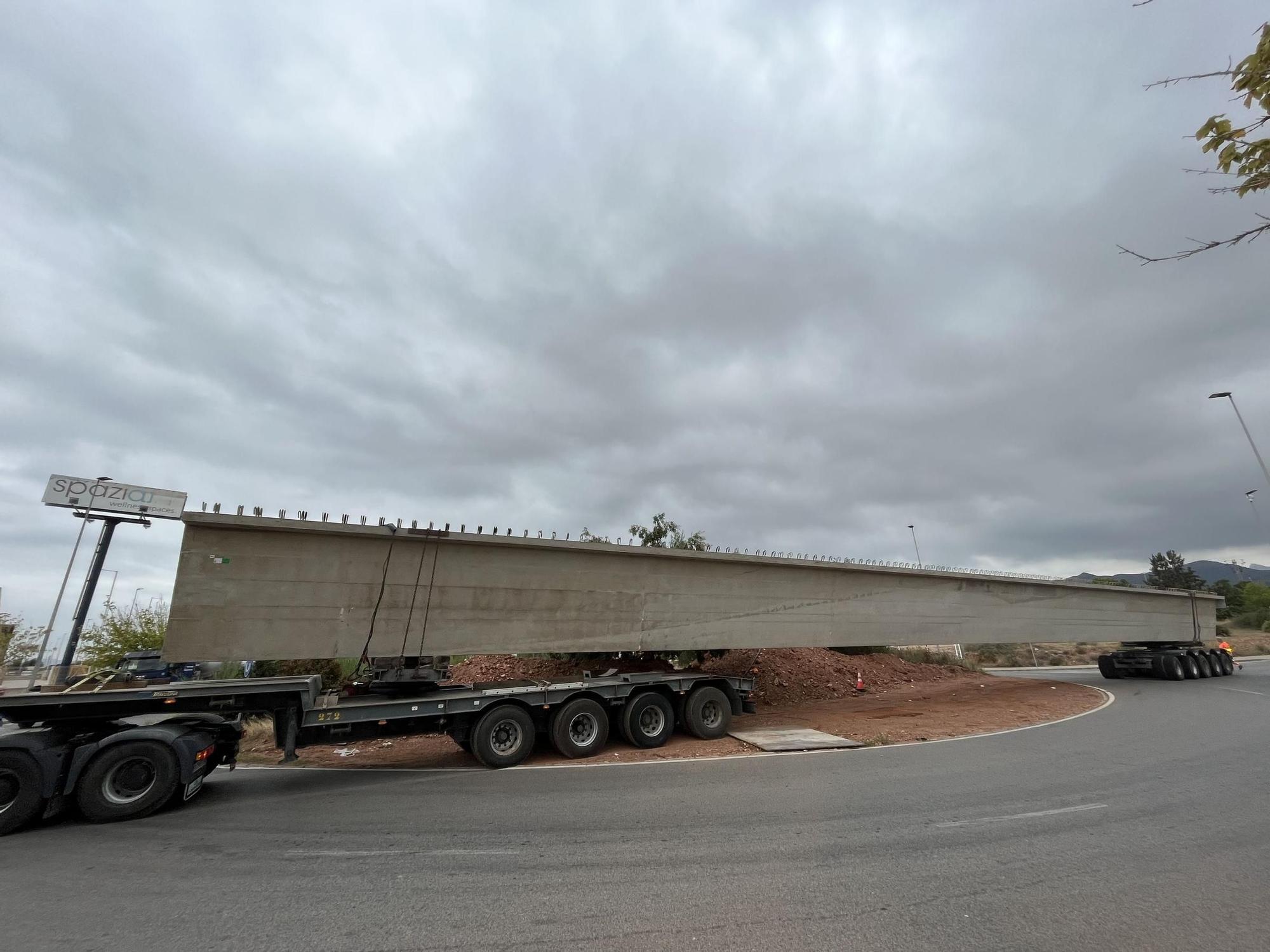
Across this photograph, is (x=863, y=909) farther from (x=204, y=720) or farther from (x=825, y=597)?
(x=825, y=597)

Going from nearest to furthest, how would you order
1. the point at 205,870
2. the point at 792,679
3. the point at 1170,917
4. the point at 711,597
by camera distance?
the point at 1170,917 < the point at 205,870 < the point at 711,597 < the point at 792,679

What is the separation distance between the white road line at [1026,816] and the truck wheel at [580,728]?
6471 mm

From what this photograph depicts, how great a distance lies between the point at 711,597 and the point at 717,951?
1226 cm

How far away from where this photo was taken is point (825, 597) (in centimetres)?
1812

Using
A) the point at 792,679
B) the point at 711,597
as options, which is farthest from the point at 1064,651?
the point at 711,597

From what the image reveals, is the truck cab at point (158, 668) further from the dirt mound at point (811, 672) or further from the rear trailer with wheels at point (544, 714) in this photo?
the dirt mound at point (811, 672)

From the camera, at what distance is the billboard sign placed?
12.0m

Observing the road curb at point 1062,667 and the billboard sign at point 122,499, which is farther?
the road curb at point 1062,667

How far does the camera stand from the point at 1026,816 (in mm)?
6809

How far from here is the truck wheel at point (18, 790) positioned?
23.8ft

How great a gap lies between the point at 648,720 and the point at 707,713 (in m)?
1.49

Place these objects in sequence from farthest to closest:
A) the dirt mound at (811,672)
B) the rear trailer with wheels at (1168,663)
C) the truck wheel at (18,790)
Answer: the rear trailer with wheels at (1168,663)
the dirt mound at (811,672)
the truck wheel at (18,790)

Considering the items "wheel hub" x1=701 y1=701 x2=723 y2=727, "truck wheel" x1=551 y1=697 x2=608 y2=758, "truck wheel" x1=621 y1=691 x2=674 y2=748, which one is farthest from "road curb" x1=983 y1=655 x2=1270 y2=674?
"truck wheel" x1=551 y1=697 x2=608 y2=758

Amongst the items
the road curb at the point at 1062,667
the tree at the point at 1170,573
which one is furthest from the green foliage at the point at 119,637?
the tree at the point at 1170,573
